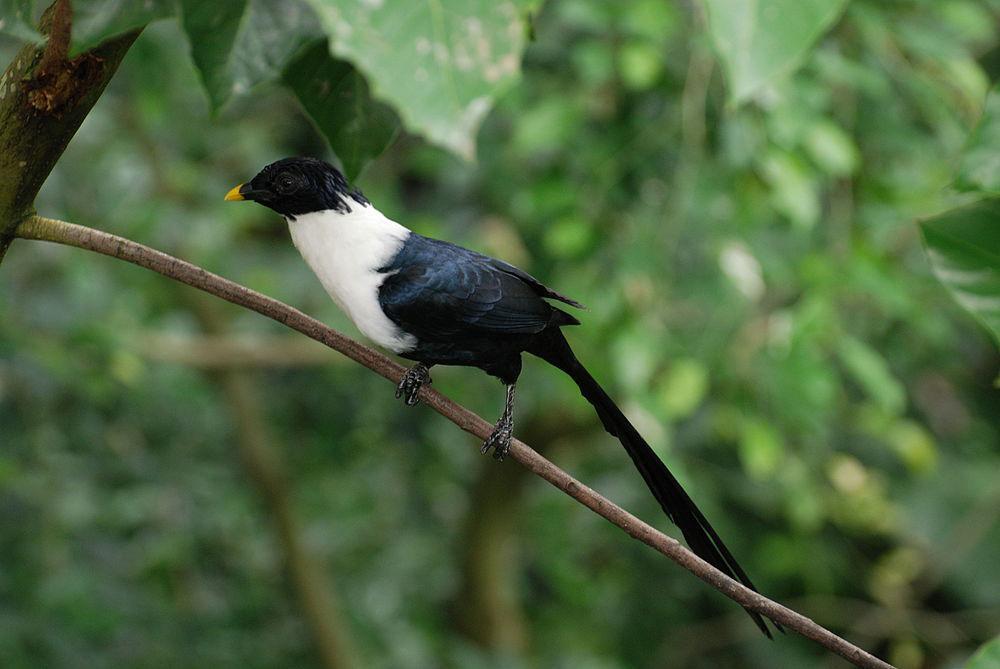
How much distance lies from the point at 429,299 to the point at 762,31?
13.3 inches

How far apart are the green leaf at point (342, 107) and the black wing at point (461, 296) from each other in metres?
0.08

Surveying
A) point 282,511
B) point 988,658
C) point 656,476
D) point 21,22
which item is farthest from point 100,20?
point 282,511

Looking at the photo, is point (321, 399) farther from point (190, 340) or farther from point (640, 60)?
point (640, 60)

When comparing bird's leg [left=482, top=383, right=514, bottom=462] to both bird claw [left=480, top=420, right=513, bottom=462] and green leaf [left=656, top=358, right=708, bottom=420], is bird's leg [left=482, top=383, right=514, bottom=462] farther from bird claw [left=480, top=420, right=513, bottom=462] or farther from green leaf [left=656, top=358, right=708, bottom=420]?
green leaf [left=656, top=358, right=708, bottom=420]

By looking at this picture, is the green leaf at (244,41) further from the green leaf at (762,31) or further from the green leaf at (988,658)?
the green leaf at (988,658)

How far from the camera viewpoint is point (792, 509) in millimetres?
2631

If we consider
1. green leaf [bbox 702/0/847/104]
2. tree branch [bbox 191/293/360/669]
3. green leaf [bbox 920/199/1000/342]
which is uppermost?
green leaf [bbox 702/0/847/104]

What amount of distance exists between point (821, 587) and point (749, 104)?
2141 millimetres

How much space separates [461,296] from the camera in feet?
2.36

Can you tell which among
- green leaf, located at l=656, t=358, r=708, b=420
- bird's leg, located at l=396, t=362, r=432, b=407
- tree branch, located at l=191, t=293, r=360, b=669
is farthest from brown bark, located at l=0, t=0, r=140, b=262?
tree branch, located at l=191, t=293, r=360, b=669

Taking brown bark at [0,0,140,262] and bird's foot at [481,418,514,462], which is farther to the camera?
bird's foot at [481,418,514,462]

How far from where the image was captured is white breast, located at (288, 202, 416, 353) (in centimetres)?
64

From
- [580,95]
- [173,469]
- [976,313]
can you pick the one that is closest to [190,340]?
[173,469]

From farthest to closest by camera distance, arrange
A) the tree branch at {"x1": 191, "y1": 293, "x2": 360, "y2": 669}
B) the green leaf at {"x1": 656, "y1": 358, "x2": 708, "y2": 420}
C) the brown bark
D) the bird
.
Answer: the tree branch at {"x1": 191, "y1": 293, "x2": 360, "y2": 669} < the green leaf at {"x1": 656, "y1": 358, "x2": 708, "y2": 420} < the bird < the brown bark
